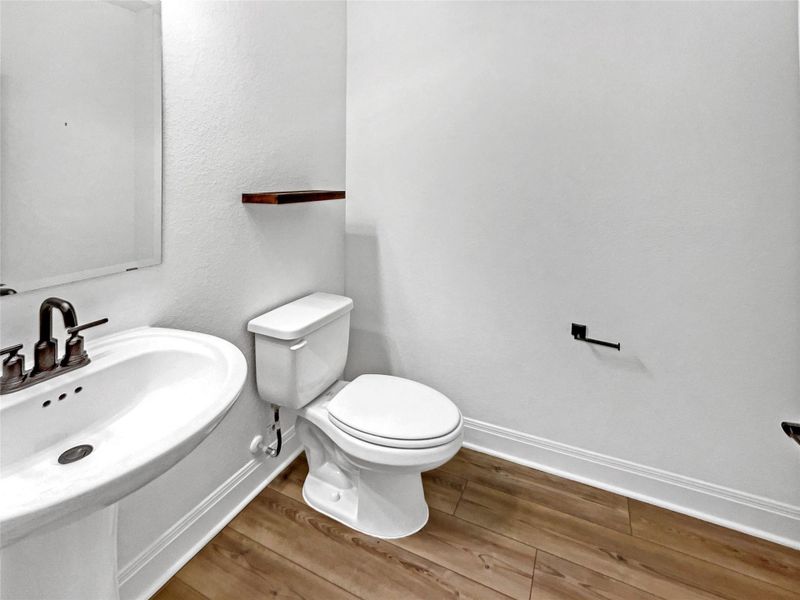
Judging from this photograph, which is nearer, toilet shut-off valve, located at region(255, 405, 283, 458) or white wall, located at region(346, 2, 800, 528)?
white wall, located at region(346, 2, 800, 528)

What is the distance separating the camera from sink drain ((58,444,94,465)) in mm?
872

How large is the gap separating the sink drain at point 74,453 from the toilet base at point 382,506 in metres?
0.88

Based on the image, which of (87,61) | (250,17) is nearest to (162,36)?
(87,61)

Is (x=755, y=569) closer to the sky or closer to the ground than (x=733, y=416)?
closer to the ground

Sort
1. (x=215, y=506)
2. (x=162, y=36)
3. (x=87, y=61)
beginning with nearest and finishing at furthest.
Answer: (x=87, y=61) → (x=162, y=36) → (x=215, y=506)

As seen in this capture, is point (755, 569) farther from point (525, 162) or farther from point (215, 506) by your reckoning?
point (215, 506)

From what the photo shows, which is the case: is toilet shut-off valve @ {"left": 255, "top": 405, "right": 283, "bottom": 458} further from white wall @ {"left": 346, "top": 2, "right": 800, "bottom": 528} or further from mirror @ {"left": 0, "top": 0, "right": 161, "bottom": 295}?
mirror @ {"left": 0, "top": 0, "right": 161, "bottom": 295}

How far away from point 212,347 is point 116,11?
2.83ft

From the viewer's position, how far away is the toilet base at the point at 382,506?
5.08ft

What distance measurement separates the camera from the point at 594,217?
1659mm

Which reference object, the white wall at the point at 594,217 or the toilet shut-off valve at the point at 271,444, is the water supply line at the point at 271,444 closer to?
the toilet shut-off valve at the point at 271,444

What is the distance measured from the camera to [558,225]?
172 centimetres

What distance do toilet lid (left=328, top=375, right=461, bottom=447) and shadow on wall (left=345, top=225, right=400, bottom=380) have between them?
0.45 meters

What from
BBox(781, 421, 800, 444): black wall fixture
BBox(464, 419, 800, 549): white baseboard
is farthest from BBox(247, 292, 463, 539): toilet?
BBox(781, 421, 800, 444): black wall fixture
